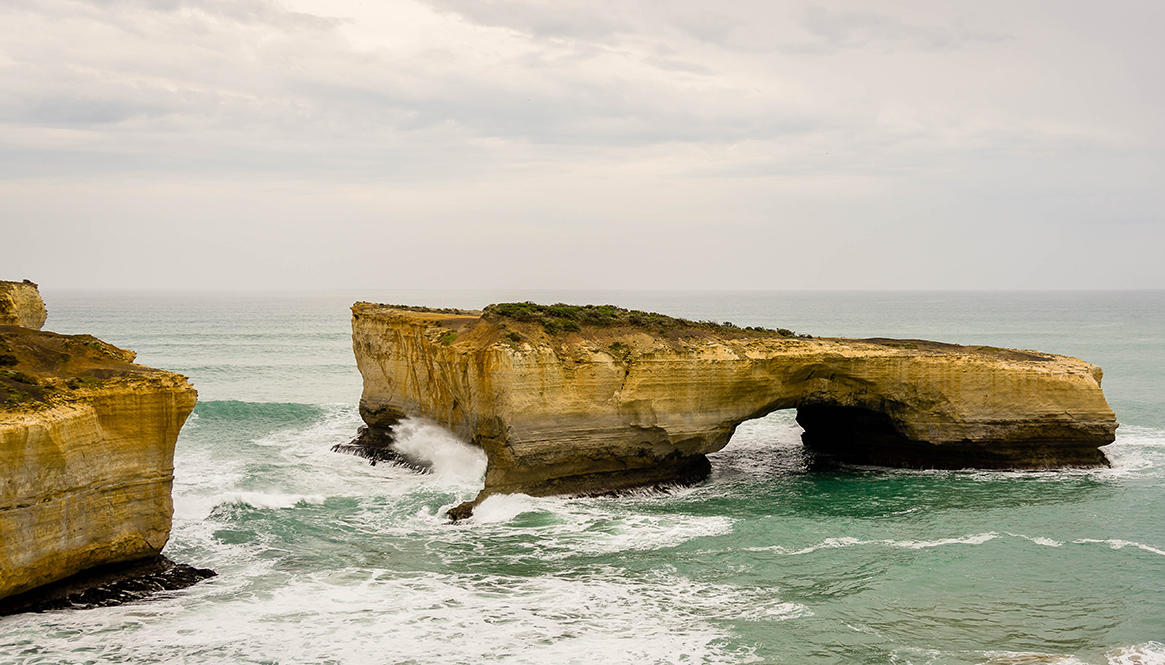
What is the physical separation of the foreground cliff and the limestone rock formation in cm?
1042

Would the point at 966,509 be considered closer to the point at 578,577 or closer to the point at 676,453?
the point at 676,453

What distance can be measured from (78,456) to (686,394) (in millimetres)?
13203

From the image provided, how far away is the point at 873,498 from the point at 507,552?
952 centimetres

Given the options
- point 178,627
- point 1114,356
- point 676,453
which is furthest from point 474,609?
point 1114,356

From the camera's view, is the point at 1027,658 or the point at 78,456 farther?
the point at 78,456

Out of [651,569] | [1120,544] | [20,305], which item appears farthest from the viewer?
[20,305]

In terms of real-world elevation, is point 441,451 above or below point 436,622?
above

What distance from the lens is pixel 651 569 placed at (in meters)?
15.3

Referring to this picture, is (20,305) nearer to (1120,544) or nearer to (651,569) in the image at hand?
(651,569)

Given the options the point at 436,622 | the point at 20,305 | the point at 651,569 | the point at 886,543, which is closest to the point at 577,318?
the point at 651,569

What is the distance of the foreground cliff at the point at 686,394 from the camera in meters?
20.0

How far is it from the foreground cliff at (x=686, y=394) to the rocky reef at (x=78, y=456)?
6688 millimetres

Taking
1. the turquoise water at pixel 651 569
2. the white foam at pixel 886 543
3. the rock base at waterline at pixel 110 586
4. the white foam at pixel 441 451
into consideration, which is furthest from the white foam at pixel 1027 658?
the rock base at waterline at pixel 110 586

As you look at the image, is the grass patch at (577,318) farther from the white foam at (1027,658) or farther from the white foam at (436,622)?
the white foam at (1027,658)
